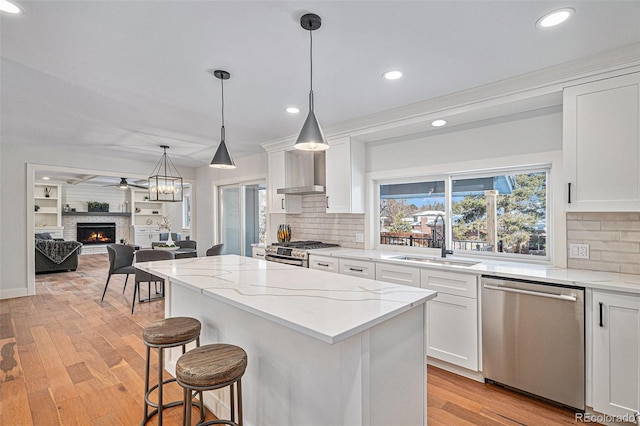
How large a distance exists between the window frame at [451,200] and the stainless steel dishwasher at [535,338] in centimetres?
71

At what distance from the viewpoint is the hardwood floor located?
2.10 metres

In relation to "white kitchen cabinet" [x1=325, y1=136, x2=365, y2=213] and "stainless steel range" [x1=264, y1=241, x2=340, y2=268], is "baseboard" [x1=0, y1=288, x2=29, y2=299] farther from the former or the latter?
"white kitchen cabinet" [x1=325, y1=136, x2=365, y2=213]

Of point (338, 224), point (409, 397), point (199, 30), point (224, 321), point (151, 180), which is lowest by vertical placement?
point (409, 397)

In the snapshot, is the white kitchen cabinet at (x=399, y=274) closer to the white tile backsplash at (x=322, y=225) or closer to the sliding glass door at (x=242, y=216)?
the white tile backsplash at (x=322, y=225)

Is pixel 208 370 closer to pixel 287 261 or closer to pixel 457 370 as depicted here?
pixel 457 370

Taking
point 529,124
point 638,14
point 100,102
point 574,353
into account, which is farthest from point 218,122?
point 574,353

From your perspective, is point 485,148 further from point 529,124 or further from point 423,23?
point 423,23

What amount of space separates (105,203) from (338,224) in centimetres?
1005

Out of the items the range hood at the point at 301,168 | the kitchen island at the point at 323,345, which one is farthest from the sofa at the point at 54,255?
the kitchen island at the point at 323,345

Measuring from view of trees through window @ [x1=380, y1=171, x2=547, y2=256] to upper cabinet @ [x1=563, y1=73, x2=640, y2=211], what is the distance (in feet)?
1.79

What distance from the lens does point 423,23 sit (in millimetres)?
1803

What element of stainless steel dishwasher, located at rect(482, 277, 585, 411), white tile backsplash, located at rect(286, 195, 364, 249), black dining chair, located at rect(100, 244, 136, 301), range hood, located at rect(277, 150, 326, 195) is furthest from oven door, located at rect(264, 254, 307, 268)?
black dining chair, located at rect(100, 244, 136, 301)

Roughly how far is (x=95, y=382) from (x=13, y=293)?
3817 mm

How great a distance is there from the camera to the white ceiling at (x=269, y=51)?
169 cm
